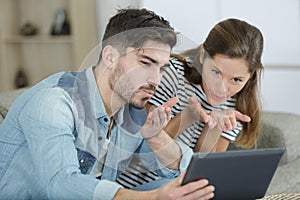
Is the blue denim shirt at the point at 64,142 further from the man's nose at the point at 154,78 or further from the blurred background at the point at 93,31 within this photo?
the blurred background at the point at 93,31

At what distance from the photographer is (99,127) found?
790mm

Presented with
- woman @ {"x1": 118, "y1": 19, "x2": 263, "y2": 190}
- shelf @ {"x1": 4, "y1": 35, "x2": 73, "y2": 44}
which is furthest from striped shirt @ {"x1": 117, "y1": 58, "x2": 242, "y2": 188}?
shelf @ {"x1": 4, "y1": 35, "x2": 73, "y2": 44}

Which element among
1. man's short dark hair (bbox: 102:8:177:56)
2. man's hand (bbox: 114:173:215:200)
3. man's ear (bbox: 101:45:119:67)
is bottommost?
man's hand (bbox: 114:173:215:200)

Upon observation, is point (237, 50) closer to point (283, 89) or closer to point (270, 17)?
point (270, 17)

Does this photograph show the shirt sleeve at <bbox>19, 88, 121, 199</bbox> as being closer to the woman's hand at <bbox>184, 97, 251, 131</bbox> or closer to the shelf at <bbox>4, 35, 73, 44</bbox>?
the woman's hand at <bbox>184, 97, 251, 131</bbox>

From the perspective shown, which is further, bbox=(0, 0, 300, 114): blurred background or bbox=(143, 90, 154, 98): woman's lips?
bbox=(0, 0, 300, 114): blurred background

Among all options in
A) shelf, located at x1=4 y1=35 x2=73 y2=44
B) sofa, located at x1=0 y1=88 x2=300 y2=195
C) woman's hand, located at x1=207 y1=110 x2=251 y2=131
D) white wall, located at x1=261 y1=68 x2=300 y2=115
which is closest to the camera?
woman's hand, located at x1=207 y1=110 x2=251 y2=131

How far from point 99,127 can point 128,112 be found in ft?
0.13

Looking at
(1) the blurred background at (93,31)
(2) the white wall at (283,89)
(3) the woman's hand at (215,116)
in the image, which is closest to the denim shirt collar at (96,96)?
(3) the woman's hand at (215,116)

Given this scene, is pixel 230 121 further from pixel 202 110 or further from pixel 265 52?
pixel 265 52

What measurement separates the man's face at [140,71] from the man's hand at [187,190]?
10cm

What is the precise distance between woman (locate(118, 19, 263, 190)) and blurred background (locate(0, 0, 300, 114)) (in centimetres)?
24

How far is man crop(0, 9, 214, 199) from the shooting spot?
2.42 feet

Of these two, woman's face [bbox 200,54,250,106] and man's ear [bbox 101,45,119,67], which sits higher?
man's ear [bbox 101,45,119,67]
